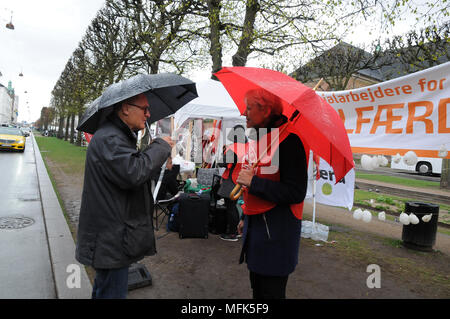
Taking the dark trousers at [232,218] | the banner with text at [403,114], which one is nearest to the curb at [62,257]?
the dark trousers at [232,218]

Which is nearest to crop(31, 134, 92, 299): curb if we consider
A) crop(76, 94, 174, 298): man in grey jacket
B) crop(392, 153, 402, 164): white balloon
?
crop(76, 94, 174, 298): man in grey jacket

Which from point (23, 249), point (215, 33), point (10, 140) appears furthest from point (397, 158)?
point (10, 140)

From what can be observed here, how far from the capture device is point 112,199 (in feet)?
5.89

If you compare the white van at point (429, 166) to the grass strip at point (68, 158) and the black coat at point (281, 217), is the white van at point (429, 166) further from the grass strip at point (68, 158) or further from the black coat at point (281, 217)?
the black coat at point (281, 217)

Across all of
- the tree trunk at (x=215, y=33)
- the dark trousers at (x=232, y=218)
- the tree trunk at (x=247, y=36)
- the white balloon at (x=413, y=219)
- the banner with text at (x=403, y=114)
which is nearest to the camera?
the banner with text at (x=403, y=114)

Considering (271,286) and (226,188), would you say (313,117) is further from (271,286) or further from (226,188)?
(226,188)

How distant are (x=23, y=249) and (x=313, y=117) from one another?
4.80 meters

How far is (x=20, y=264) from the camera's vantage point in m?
3.97

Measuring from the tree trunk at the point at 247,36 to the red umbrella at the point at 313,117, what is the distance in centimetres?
704

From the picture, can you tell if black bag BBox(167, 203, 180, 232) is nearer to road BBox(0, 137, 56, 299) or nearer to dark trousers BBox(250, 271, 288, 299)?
road BBox(0, 137, 56, 299)

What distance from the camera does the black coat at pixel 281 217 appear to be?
6.23 ft

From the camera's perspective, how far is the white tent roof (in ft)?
27.5
